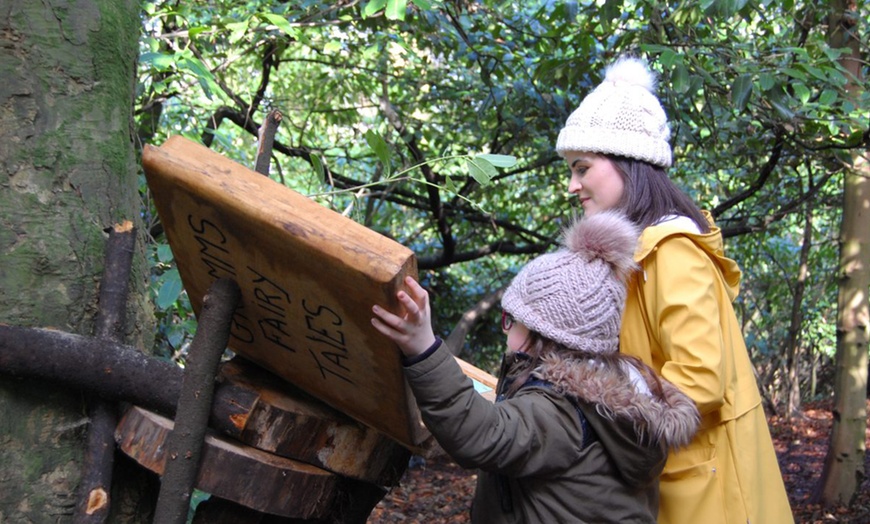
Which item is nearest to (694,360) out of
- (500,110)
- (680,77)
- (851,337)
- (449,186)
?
(449,186)

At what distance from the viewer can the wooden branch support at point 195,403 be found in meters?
1.34

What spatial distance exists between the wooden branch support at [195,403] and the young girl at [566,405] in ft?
1.08

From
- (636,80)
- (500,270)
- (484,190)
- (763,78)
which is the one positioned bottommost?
(500,270)

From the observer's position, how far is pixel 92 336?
1442 mm

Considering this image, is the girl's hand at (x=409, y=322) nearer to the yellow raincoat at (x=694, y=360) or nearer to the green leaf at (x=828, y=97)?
the yellow raincoat at (x=694, y=360)

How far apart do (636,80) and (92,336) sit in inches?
56.3

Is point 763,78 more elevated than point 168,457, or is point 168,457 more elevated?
point 763,78

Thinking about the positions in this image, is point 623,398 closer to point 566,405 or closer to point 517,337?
point 566,405

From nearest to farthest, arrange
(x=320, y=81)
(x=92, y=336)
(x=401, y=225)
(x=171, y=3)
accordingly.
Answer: (x=92, y=336)
(x=171, y=3)
(x=320, y=81)
(x=401, y=225)

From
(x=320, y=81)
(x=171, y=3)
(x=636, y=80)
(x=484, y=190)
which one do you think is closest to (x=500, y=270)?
(x=484, y=190)

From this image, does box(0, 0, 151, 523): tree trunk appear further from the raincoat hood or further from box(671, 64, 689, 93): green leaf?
box(671, 64, 689, 93): green leaf

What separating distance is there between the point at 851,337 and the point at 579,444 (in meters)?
4.32

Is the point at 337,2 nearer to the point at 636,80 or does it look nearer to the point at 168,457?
the point at 636,80

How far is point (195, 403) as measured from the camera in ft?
4.47
